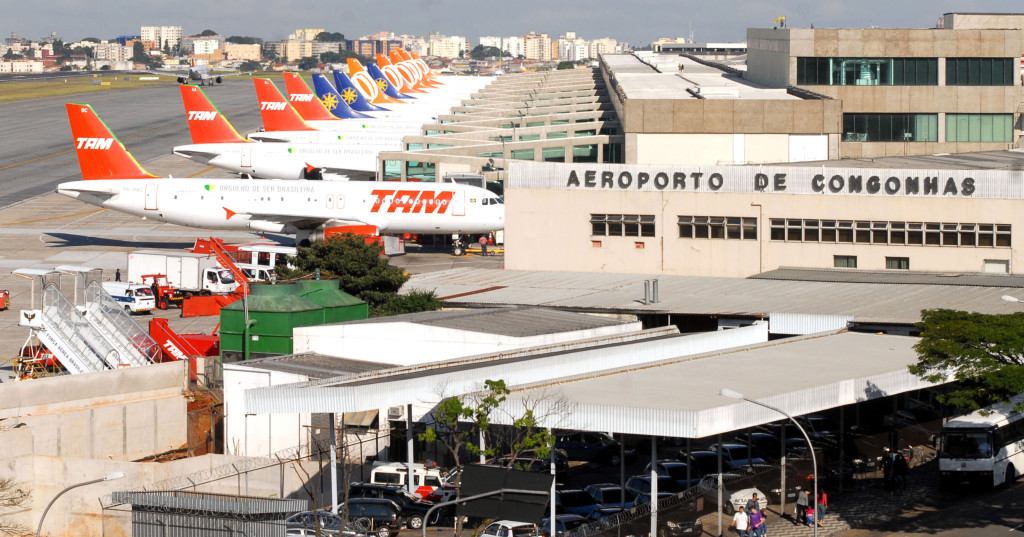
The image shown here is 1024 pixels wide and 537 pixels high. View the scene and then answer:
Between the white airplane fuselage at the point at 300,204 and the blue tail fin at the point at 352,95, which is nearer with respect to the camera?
the white airplane fuselage at the point at 300,204

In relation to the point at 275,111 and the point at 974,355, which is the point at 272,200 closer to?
the point at 275,111

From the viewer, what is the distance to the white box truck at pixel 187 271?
79.8m

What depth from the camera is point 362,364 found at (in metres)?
50.9

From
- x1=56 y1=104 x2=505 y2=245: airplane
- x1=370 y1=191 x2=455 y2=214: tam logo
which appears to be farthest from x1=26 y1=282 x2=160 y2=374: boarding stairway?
x1=370 y1=191 x2=455 y2=214: tam logo

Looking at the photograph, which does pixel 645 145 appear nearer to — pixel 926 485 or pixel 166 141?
pixel 926 485

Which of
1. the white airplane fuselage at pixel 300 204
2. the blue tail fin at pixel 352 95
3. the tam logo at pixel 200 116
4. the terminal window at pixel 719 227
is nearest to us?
the terminal window at pixel 719 227

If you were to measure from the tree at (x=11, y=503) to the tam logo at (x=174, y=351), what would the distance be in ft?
59.6

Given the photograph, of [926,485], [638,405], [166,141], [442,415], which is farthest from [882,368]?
[166,141]

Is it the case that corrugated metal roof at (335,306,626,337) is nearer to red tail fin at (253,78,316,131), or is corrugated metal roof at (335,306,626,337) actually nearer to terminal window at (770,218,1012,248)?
terminal window at (770,218,1012,248)

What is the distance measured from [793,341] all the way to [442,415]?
19542 mm

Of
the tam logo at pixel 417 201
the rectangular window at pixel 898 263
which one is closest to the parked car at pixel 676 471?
the rectangular window at pixel 898 263

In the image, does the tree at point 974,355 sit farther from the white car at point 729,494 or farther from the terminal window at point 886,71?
the terminal window at point 886,71

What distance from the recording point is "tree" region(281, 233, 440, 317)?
68.5 meters

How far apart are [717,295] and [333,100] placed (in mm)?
116473
